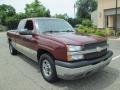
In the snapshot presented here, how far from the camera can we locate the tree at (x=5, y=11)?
184ft

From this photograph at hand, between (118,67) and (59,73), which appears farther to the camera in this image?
(118,67)

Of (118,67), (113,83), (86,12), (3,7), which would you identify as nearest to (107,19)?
(118,67)

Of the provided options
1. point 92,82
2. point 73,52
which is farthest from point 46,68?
point 92,82

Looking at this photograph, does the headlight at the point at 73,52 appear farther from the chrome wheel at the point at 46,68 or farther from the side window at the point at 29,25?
the side window at the point at 29,25

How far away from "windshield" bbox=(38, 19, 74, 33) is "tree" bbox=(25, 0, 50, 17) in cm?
4833

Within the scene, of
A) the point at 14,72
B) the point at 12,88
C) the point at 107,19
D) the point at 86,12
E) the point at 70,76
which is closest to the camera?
the point at 70,76

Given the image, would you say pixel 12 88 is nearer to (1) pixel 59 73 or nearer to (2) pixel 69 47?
(1) pixel 59 73

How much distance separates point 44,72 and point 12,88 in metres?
1.00

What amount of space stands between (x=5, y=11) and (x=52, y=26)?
57942mm

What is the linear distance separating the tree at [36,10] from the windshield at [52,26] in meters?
48.3

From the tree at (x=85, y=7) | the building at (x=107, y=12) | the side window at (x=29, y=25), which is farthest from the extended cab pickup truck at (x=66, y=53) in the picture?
the tree at (x=85, y=7)

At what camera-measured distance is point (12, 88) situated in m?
5.23

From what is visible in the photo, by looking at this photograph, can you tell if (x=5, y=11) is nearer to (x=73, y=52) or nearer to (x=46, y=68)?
(x=46, y=68)

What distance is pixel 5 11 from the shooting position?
61.5 metres
